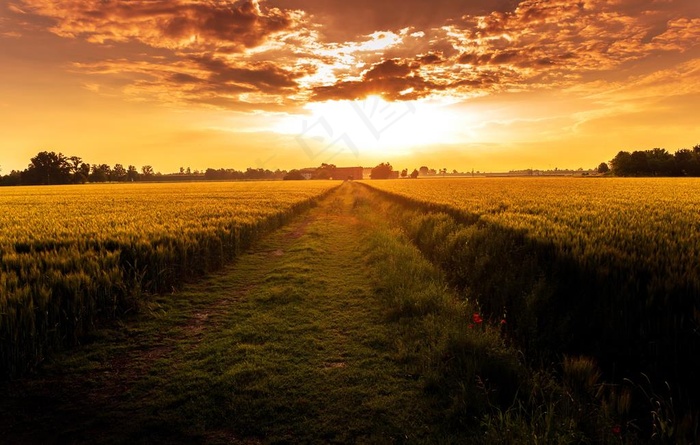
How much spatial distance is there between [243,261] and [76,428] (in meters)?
9.30

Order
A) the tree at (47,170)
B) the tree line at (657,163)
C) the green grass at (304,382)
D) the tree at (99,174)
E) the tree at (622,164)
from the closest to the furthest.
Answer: the green grass at (304,382) → the tree line at (657,163) → the tree at (622,164) → the tree at (47,170) → the tree at (99,174)

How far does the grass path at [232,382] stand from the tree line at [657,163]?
11644cm

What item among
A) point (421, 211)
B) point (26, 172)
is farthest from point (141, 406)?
point (26, 172)

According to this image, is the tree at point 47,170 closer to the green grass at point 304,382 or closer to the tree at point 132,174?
the tree at point 132,174

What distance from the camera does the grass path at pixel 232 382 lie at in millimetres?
4168

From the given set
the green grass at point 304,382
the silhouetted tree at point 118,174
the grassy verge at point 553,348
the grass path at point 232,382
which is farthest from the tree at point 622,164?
the silhouetted tree at point 118,174

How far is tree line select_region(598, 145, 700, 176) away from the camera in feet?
295

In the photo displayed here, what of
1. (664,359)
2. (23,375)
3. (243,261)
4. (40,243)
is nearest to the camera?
(664,359)

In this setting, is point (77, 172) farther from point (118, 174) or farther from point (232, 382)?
point (232, 382)

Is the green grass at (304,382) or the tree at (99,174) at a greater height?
the tree at (99,174)

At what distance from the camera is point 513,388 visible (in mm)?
4699

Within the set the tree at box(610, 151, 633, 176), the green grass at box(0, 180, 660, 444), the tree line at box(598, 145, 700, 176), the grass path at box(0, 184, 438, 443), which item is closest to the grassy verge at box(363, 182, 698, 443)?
the green grass at box(0, 180, 660, 444)

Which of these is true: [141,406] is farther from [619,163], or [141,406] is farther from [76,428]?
[619,163]

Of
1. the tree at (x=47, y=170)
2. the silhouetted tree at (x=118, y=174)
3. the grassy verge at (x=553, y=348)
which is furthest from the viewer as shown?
the silhouetted tree at (x=118, y=174)
